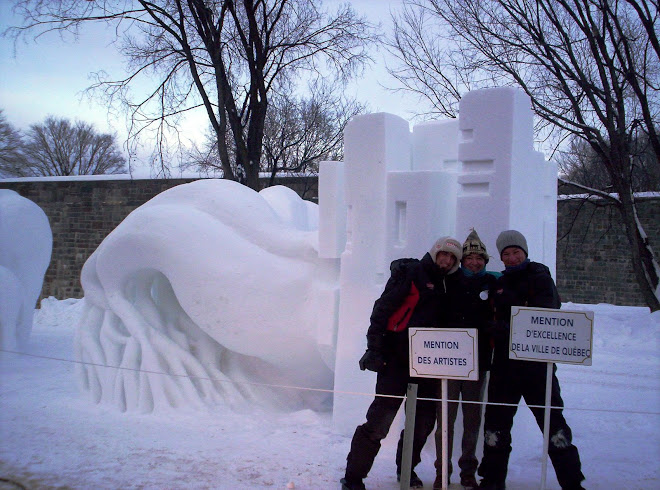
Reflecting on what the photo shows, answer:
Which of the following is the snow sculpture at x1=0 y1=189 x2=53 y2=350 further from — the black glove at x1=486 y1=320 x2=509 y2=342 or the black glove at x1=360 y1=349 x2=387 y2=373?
the black glove at x1=486 y1=320 x2=509 y2=342

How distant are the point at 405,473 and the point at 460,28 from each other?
8656 millimetres

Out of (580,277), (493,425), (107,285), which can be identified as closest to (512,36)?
(580,277)

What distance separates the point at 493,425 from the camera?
338 centimetres

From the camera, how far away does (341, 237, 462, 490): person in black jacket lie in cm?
331

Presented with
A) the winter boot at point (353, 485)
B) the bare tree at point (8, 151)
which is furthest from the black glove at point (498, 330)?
the bare tree at point (8, 151)

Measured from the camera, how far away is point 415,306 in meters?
3.36

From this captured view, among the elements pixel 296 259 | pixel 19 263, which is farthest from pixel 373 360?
pixel 19 263

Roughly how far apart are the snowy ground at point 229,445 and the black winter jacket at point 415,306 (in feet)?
2.69

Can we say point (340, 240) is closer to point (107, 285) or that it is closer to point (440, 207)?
point (440, 207)

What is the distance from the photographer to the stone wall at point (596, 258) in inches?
471

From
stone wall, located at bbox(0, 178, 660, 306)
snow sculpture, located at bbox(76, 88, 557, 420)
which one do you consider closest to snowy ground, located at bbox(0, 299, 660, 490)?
snow sculpture, located at bbox(76, 88, 557, 420)

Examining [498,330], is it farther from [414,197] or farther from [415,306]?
[414,197]

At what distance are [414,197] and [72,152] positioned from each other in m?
33.8

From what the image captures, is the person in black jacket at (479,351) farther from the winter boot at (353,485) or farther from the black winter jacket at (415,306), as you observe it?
the winter boot at (353,485)
